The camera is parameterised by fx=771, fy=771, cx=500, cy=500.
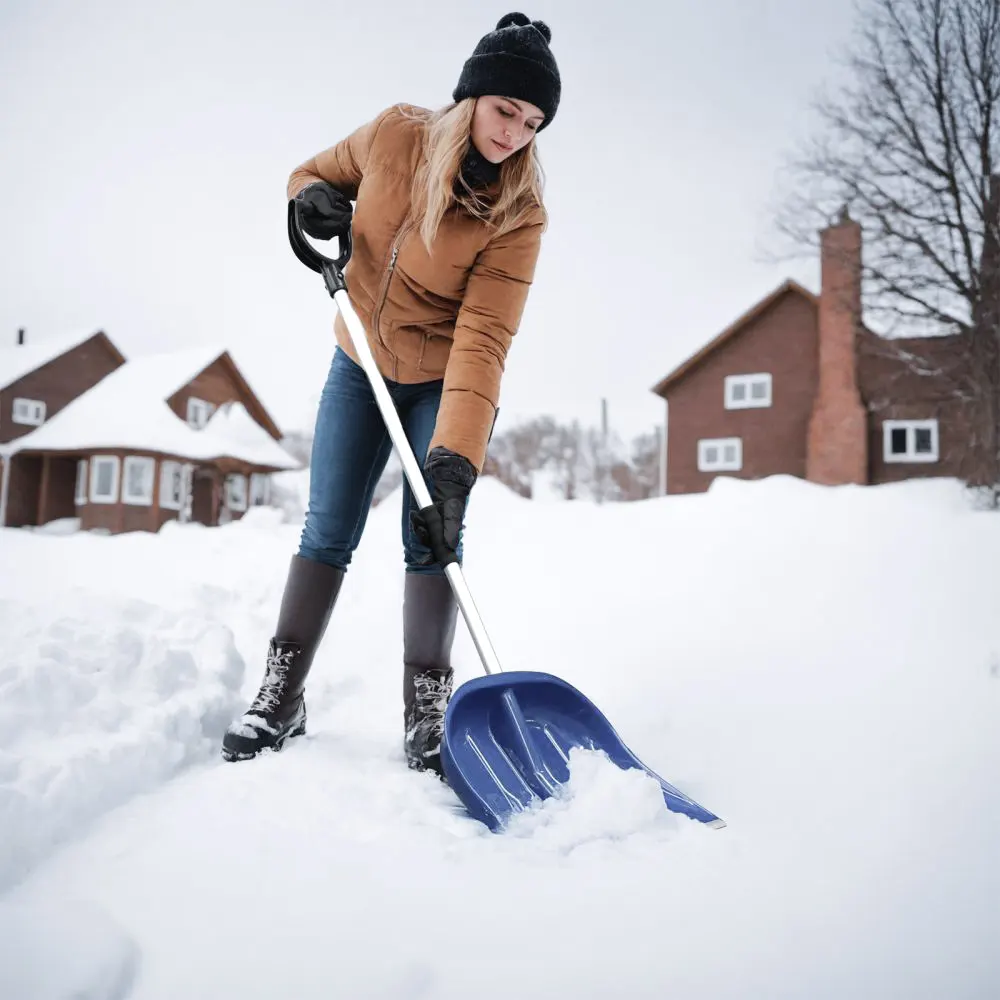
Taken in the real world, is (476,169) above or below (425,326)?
above

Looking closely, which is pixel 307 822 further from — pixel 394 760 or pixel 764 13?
pixel 764 13

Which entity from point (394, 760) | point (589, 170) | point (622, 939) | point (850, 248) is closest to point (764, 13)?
point (589, 170)

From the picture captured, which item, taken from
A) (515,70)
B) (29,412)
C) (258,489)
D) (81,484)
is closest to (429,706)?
(515,70)

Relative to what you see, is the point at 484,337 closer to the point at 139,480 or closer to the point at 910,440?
the point at 910,440

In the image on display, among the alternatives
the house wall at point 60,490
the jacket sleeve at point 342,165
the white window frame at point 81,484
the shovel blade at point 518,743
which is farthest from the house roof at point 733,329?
the shovel blade at point 518,743

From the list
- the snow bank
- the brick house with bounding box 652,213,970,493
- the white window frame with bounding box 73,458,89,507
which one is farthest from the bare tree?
the white window frame with bounding box 73,458,89,507

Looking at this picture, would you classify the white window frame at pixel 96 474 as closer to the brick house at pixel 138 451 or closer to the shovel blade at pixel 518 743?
the brick house at pixel 138 451

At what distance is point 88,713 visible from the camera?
172 cm

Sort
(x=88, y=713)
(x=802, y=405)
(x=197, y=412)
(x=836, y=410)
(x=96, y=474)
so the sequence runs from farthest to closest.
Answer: (x=197, y=412) < (x=96, y=474) < (x=802, y=405) < (x=836, y=410) < (x=88, y=713)

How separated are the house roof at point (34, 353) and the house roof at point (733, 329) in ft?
38.8

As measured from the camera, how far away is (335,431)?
2037 millimetres

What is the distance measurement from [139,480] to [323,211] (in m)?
14.2

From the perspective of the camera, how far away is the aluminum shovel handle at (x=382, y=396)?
1.75m

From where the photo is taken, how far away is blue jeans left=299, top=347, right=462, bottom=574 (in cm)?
201
